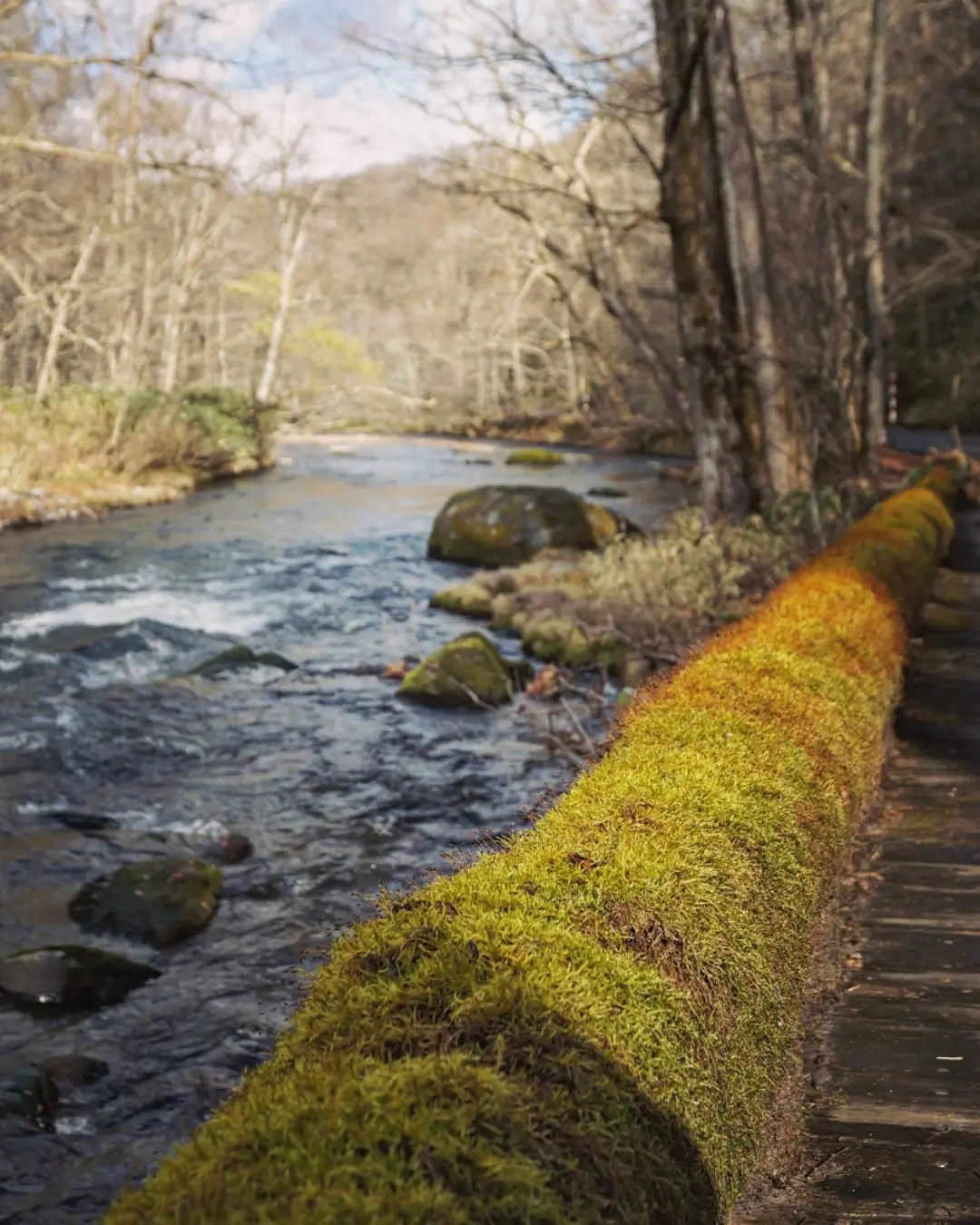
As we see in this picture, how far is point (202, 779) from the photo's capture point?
7.87 m

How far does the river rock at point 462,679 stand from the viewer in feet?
31.0

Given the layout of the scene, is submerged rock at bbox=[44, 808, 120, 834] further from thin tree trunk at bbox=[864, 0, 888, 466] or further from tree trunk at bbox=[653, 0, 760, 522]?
thin tree trunk at bbox=[864, 0, 888, 466]

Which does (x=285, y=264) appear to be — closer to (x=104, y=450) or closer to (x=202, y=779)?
(x=104, y=450)

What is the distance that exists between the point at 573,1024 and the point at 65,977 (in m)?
3.74

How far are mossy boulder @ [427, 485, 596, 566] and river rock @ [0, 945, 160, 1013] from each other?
11564 mm

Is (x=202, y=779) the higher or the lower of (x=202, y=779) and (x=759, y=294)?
the lower

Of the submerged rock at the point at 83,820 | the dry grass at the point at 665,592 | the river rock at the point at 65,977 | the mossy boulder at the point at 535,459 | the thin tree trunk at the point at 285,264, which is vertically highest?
the thin tree trunk at the point at 285,264

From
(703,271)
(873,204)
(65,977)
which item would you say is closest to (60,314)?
(873,204)

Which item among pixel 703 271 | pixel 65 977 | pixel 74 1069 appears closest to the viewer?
pixel 74 1069

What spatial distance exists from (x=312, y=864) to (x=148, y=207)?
2969cm

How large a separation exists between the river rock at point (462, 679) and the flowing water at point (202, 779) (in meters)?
0.22

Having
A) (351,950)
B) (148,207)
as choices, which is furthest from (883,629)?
(148,207)

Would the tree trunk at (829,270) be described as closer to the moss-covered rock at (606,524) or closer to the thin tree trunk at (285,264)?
the moss-covered rock at (606,524)

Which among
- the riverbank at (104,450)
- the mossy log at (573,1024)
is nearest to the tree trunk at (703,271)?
→ the mossy log at (573,1024)
